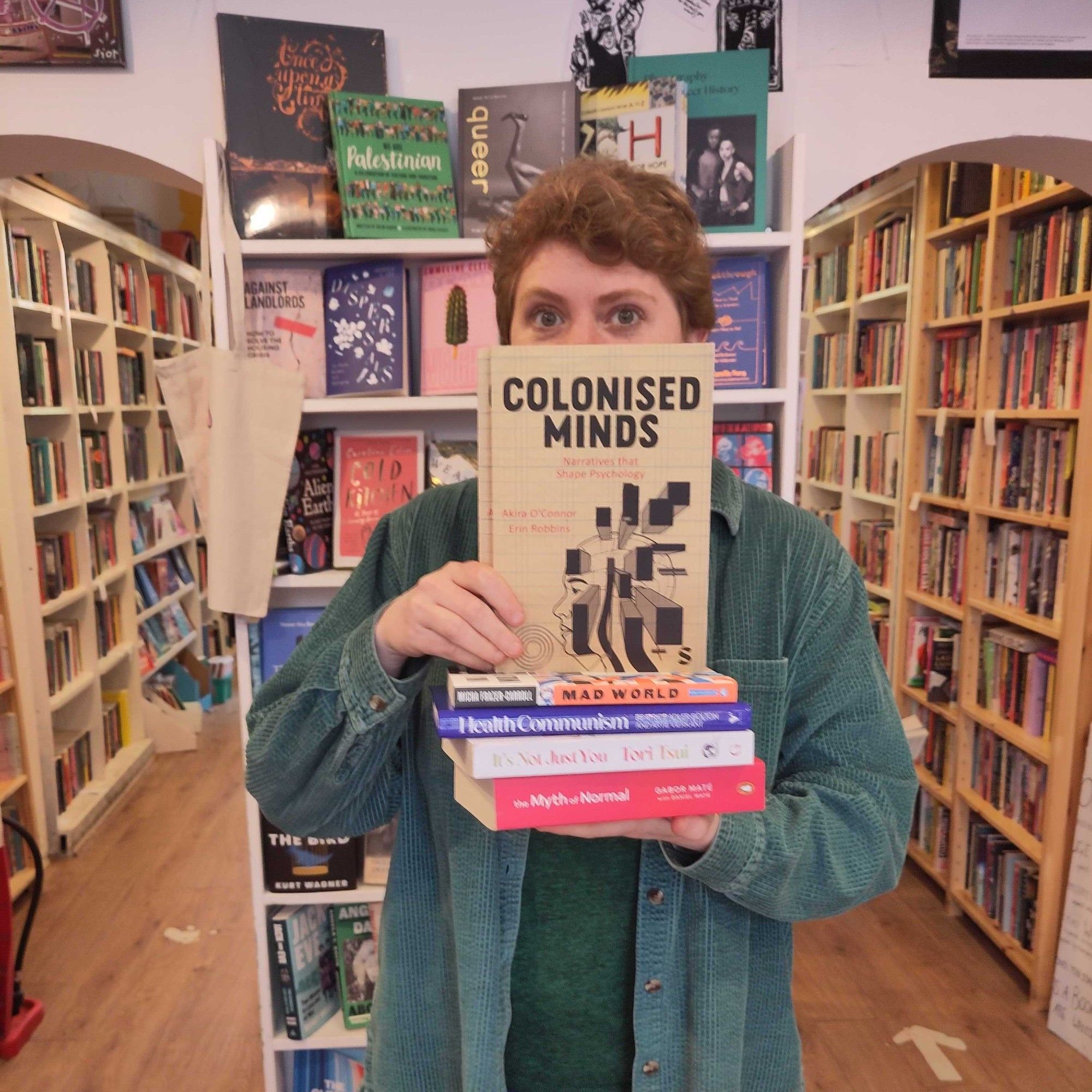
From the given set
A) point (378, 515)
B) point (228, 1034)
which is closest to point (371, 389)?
point (378, 515)

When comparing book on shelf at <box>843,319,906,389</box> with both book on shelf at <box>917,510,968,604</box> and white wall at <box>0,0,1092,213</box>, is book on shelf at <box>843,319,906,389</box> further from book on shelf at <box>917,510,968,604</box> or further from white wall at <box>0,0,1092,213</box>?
white wall at <box>0,0,1092,213</box>

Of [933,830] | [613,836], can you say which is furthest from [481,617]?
[933,830]

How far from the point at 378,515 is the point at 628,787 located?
3.88 ft

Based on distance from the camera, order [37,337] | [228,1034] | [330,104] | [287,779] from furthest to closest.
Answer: [37,337]
[228,1034]
[330,104]
[287,779]

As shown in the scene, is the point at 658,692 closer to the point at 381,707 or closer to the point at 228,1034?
the point at 381,707

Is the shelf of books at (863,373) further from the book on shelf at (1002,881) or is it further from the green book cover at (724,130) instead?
the green book cover at (724,130)

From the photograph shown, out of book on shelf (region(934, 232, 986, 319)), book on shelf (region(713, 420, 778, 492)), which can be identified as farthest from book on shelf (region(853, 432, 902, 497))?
book on shelf (region(713, 420, 778, 492))

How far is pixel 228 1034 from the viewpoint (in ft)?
7.14

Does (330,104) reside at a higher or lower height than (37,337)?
higher

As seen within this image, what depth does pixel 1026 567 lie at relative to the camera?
2373 millimetres

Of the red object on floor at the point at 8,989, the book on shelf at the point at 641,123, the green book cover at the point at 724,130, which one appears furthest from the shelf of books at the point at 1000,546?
the red object on floor at the point at 8,989

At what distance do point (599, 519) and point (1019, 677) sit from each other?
7.08 feet

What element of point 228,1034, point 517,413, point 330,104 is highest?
point 330,104

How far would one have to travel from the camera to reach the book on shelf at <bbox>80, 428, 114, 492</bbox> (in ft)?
11.2
